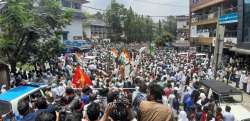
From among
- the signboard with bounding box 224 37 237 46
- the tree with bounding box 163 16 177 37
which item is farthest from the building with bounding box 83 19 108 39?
the signboard with bounding box 224 37 237 46

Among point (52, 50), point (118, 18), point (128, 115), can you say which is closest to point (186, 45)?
point (118, 18)

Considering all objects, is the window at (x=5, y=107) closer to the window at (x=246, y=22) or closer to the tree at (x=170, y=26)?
the window at (x=246, y=22)

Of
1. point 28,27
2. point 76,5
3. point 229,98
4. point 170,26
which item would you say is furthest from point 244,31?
point 170,26

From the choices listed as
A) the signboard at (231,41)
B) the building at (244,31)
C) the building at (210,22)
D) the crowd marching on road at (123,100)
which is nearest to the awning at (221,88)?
the crowd marching on road at (123,100)

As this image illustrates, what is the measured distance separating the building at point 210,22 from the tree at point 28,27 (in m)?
15.0

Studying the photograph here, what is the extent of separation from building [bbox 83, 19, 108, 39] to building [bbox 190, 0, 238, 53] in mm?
25047

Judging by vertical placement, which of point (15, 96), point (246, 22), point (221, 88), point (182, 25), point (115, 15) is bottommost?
point (221, 88)

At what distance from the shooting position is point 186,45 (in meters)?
62.1

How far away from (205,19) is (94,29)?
Result: 130 ft

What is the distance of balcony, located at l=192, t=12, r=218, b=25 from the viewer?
47744 mm

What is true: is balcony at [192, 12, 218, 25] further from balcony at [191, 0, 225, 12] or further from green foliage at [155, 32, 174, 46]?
green foliage at [155, 32, 174, 46]

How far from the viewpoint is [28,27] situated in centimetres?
1902

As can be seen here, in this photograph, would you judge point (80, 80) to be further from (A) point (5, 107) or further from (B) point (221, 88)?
(B) point (221, 88)

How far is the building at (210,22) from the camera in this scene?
3795cm
